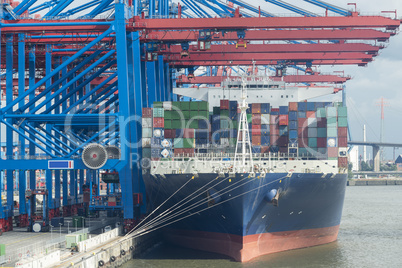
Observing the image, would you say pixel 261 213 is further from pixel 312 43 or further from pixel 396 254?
pixel 312 43

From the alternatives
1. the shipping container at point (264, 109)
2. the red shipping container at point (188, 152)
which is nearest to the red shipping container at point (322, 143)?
the shipping container at point (264, 109)

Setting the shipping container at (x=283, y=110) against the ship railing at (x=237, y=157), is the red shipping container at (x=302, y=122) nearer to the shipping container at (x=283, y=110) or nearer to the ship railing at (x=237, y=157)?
the shipping container at (x=283, y=110)

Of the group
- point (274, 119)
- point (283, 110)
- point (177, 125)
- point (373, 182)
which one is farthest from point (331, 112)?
point (373, 182)

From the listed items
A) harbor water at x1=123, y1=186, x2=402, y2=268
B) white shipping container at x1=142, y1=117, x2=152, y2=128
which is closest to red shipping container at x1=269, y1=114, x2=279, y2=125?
white shipping container at x1=142, y1=117, x2=152, y2=128

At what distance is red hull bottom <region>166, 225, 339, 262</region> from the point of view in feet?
109

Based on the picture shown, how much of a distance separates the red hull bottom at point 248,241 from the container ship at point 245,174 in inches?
2.3

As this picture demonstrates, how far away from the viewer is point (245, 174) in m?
32.3

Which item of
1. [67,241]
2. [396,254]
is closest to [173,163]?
[67,241]

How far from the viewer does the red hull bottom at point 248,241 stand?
33.1 metres

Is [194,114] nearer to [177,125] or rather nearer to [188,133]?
[177,125]

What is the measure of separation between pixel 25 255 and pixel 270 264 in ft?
44.6

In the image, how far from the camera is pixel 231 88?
4756cm

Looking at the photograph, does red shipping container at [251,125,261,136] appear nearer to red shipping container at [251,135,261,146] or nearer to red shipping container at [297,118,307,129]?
red shipping container at [251,135,261,146]

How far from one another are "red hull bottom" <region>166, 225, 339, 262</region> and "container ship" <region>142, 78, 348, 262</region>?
0.19ft
